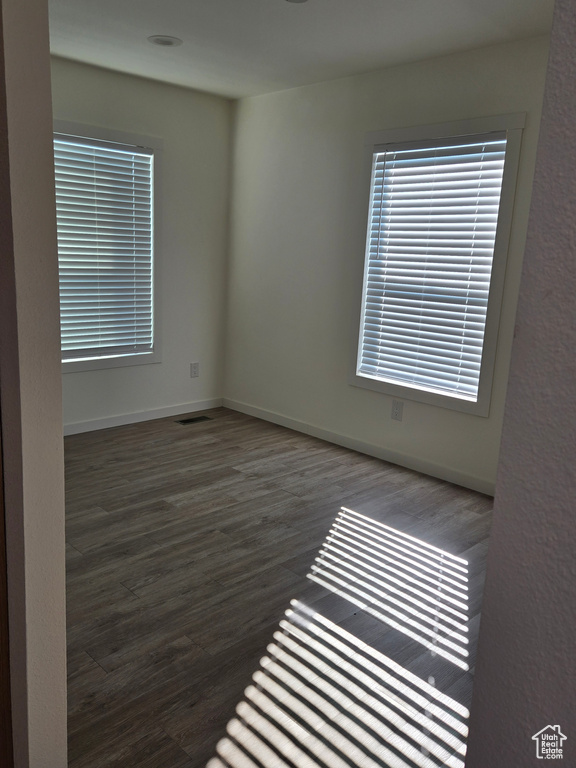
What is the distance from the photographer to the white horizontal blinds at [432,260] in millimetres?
3516

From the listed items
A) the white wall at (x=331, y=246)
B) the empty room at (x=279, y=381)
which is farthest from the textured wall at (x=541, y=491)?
the white wall at (x=331, y=246)

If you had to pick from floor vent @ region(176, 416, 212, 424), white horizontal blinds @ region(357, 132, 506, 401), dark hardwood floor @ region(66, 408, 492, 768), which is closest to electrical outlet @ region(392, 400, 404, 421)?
white horizontal blinds @ region(357, 132, 506, 401)

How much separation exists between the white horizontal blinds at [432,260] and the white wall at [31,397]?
2878 mm

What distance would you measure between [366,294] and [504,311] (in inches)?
40.7

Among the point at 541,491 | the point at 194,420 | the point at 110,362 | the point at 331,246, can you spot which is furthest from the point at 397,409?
the point at 541,491

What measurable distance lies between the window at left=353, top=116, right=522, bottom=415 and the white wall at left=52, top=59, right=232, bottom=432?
1554 millimetres

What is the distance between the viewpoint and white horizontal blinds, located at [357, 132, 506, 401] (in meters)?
3.52

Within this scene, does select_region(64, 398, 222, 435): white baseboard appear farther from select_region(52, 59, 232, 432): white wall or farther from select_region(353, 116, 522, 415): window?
select_region(353, 116, 522, 415): window

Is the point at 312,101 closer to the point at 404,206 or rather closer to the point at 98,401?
the point at 404,206

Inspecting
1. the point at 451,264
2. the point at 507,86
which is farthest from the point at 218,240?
the point at 507,86

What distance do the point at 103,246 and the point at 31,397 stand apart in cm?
350

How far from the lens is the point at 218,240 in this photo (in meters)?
5.13

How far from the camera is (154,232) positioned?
184 inches

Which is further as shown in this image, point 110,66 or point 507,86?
point 110,66
